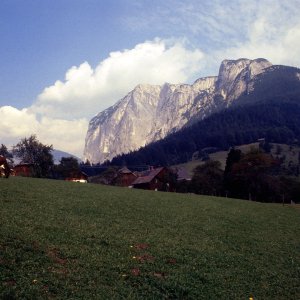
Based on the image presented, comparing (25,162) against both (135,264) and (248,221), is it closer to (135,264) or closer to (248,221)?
(248,221)

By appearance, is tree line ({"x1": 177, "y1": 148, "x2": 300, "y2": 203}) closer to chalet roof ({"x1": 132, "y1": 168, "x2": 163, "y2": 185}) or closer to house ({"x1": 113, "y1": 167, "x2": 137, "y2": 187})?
chalet roof ({"x1": 132, "y1": 168, "x2": 163, "y2": 185})

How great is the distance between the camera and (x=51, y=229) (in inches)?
992

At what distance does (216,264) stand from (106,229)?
8650mm

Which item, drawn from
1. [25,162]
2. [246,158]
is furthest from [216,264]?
[25,162]

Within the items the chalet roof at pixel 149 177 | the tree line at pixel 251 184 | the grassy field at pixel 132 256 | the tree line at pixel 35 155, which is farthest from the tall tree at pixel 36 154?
the grassy field at pixel 132 256

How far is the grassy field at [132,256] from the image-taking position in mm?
16797

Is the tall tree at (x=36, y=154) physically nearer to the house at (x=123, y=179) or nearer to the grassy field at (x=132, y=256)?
the house at (x=123, y=179)

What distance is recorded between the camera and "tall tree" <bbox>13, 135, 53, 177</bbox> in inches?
5758

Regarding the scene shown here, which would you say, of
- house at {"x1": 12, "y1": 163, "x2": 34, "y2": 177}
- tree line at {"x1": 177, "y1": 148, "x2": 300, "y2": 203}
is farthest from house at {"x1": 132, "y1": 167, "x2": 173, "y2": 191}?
house at {"x1": 12, "y1": 163, "x2": 34, "y2": 177}

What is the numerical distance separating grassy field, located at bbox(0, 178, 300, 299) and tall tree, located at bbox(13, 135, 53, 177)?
111418 millimetres

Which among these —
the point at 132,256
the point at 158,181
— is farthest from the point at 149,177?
the point at 132,256

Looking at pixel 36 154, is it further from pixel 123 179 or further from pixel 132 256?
pixel 132 256

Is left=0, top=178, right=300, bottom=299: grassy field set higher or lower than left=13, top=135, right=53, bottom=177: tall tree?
lower

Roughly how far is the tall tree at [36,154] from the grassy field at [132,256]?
366 feet
